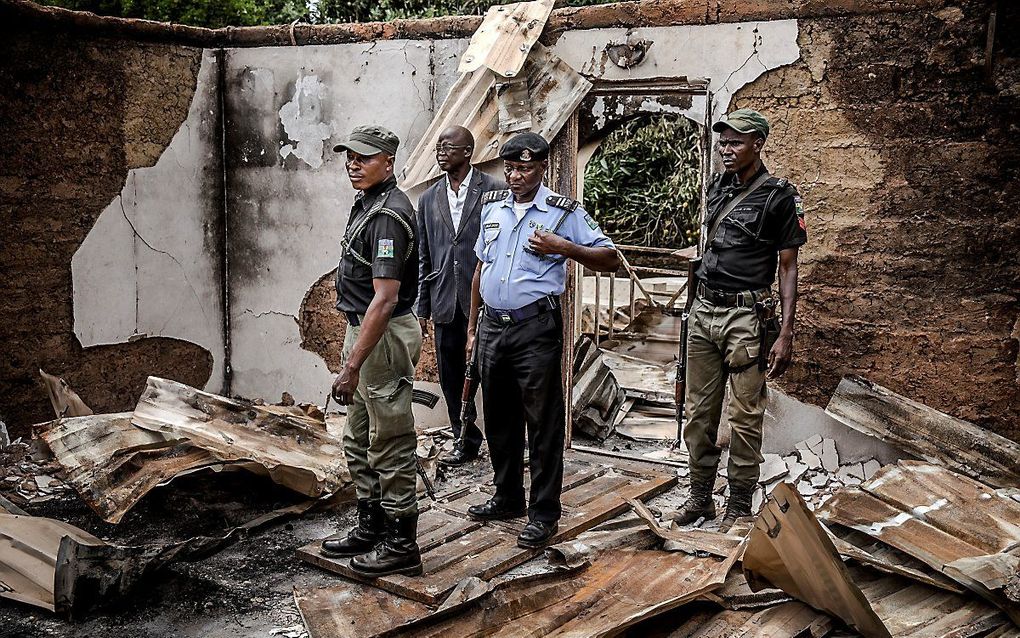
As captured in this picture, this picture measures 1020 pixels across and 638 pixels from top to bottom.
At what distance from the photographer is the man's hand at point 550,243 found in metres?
4.50

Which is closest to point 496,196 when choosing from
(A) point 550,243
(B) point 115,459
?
(A) point 550,243

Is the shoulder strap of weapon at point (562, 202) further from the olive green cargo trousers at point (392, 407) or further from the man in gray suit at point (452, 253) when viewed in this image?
the man in gray suit at point (452, 253)

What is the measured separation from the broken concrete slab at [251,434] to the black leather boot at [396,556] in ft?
3.58

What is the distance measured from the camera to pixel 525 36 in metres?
6.24

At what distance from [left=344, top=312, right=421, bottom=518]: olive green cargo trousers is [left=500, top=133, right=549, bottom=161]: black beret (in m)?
0.91

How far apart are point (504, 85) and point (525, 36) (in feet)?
1.13

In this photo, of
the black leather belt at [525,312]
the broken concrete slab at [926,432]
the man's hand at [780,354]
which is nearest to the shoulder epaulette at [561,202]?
the black leather belt at [525,312]

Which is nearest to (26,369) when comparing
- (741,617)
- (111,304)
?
(111,304)

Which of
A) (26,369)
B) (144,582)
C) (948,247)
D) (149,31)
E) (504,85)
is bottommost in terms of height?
(144,582)

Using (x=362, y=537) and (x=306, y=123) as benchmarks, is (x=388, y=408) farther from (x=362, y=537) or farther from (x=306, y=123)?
(x=306, y=123)

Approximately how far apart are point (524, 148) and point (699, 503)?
222 centimetres

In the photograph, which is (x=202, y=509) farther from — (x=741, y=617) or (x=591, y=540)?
(x=741, y=617)

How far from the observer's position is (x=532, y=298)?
15.1ft

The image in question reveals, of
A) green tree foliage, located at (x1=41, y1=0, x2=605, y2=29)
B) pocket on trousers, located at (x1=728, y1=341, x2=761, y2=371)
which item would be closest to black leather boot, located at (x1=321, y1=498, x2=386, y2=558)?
pocket on trousers, located at (x1=728, y1=341, x2=761, y2=371)
